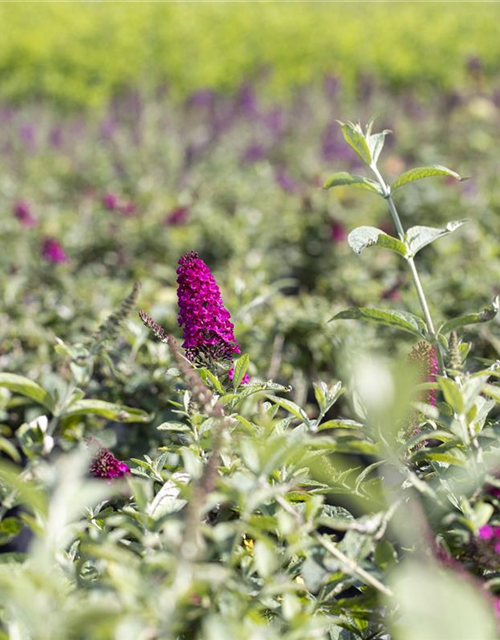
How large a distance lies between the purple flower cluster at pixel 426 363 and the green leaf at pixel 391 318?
3 centimetres

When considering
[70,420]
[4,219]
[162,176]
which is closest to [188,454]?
[70,420]

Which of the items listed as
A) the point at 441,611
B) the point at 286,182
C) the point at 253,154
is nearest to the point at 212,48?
the point at 253,154

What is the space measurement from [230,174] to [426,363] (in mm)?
4091

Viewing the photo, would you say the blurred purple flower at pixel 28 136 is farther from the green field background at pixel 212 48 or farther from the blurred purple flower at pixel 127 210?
the blurred purple flower at pixel 127 210

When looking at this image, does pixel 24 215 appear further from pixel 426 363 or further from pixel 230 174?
pixel 426 363

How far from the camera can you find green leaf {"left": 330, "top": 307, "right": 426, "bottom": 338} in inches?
53.2

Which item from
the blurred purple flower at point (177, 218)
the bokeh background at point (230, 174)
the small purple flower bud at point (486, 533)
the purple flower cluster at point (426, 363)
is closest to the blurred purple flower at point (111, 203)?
the bokeh background at point (230, 174)

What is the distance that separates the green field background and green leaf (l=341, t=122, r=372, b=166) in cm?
781

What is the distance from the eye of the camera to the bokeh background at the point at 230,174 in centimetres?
262

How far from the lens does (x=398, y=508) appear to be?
44.8 inches

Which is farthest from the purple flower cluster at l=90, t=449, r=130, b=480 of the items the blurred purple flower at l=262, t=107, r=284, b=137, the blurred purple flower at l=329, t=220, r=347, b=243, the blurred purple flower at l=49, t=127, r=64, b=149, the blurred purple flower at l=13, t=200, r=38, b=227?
the blurred purple flower at l=262, t=107, r=284, b=137

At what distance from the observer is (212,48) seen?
10641mm

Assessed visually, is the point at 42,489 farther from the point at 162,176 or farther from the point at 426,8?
the point at 426,8

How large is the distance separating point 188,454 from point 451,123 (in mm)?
6926
